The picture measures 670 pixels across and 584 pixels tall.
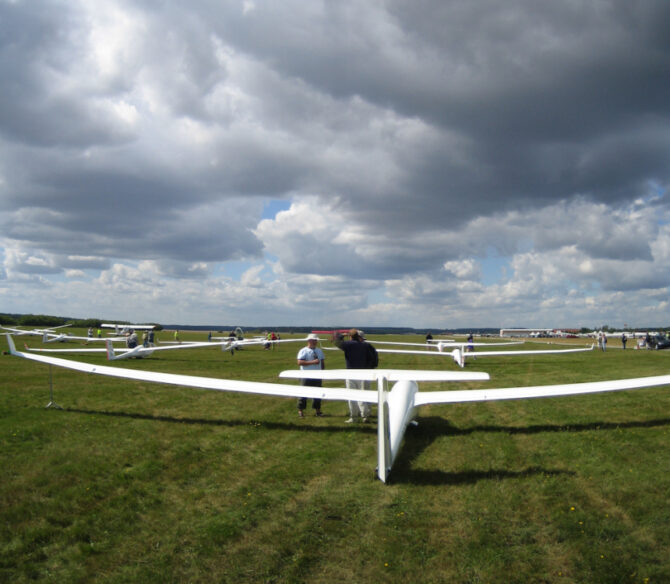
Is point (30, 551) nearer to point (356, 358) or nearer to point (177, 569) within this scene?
point (177, 569)

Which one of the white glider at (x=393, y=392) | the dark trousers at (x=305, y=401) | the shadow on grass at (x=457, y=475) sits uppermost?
the white glider at (x=393, y=392)

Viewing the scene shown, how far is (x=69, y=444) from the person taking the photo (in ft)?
21.9

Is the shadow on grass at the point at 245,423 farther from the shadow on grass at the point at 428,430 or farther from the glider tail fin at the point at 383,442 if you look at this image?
the glider tail fin at the point at 383,442

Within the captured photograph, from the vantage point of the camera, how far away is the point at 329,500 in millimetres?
4770

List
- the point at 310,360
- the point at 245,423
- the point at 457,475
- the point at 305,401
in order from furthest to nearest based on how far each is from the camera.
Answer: the point at 305,401
the point at 310,360
the point at 245,423
the point at 457,475

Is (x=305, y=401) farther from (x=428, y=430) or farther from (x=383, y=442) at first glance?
A: (x=383, y=442)

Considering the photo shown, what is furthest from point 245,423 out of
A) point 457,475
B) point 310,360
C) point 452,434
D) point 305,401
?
point 457,475

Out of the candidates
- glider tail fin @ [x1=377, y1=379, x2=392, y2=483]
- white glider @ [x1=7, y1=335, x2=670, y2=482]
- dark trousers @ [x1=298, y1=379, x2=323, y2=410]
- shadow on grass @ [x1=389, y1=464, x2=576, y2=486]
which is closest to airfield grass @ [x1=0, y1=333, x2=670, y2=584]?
shadow on grass @ [x1=389, y1=464, x2=576, y2=486]

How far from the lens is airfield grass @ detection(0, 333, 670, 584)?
3.51 metres

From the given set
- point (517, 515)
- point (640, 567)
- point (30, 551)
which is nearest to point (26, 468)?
point (30, 551)

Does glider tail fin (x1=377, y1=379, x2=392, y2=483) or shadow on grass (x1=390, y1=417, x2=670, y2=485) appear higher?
glider tail fin (x1=377, y1=379, x2=392, y2=483)

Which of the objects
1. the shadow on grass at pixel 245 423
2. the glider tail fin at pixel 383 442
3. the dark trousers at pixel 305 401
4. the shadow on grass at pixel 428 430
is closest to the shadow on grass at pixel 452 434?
the shadow on grass at pixel 428 430

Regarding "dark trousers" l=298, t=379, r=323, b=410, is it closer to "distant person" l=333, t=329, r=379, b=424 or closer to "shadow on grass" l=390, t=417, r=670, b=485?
"distant person" l=333, t=329, r=379, b=424

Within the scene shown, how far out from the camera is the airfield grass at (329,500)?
351 centimetres
